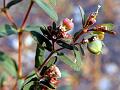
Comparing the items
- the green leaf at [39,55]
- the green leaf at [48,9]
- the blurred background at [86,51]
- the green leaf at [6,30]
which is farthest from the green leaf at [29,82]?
the blurred background at [86,51]

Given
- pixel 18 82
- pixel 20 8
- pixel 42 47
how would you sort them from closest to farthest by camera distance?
pixel 42 47, pixel 18 82, pixel 20 8

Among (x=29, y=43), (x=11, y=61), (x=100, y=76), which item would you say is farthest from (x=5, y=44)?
(x=11, y=61)

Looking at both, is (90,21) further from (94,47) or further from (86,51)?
(86,51)

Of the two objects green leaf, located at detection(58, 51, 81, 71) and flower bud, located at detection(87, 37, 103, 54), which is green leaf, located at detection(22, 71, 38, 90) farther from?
flower bud, located at detection(87, 37, 103, 54)

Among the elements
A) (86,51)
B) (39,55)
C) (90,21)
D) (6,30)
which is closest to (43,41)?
(39,55)

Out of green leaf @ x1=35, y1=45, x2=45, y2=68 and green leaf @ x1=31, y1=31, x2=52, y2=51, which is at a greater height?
green leaf @ x1=31, y1=31, x2=52, y2=51

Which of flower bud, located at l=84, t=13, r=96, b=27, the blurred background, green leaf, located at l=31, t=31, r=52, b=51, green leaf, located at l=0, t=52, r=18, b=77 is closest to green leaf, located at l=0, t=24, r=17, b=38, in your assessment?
green leaf, located at l=0, t=52, r=18, b=77

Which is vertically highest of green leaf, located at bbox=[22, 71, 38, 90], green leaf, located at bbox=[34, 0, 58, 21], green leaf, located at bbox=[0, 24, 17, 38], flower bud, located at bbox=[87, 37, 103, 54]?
green leaf, located at bbox=[34, 0, 58, 21]

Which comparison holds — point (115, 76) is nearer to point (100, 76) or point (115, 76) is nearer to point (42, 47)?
point (100, 76)
